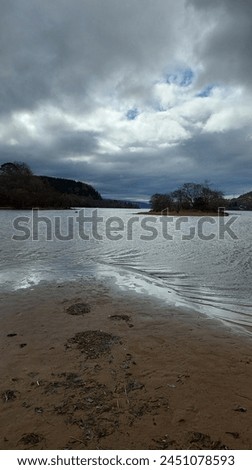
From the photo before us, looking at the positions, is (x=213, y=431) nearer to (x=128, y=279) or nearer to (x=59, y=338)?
(x=59, y=338)

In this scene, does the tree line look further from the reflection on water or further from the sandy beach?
the sandy beach

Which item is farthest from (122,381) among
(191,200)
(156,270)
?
(191,200)

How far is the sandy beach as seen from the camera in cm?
296

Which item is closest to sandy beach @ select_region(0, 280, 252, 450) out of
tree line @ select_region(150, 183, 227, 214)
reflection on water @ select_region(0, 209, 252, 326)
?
reflection on water @ select_region(0, 209, 252, 326)

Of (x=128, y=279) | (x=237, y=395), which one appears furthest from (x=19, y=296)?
(x=237, y=395)

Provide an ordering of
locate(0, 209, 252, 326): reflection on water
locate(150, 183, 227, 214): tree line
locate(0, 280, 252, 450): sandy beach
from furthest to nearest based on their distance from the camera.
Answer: locate(150, 183, 227, 214): tree line → locate(0, 209, 252, 326): reflection on water → locate(0, 280, 252, 450): sandy beach

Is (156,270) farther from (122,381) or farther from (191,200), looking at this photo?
(191,200)

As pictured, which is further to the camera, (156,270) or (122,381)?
(156,270)

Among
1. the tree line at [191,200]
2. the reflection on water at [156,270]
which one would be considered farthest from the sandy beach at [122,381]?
the tree line at [191,200]

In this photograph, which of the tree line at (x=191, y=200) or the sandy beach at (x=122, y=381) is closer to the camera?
the sandy beach at (x=122, y=381)

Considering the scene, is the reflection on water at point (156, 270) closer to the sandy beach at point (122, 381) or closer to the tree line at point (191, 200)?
the sandy beach at point (122, 381)

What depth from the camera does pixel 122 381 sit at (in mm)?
3963

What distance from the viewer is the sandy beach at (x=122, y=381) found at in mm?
2965
